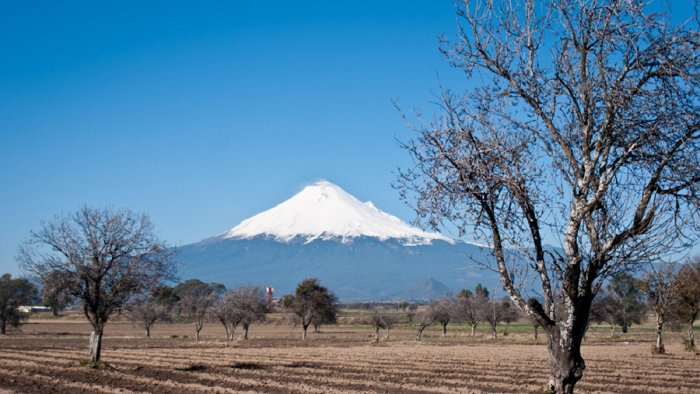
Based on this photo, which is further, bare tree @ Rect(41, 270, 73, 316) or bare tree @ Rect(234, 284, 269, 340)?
bare tree @ Rect(234, 284, 269, 340)

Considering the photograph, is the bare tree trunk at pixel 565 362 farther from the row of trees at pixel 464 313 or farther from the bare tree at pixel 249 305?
the row of trees at pixel 464 313

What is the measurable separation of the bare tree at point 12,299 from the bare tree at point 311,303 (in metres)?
36.7

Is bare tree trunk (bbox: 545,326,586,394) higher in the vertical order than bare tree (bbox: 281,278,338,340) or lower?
higher

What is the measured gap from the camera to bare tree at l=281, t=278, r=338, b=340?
6806 centimetres

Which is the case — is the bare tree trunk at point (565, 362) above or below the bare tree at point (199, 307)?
above

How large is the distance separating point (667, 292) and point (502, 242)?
114ft

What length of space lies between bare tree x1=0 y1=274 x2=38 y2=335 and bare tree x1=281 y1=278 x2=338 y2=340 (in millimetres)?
36667

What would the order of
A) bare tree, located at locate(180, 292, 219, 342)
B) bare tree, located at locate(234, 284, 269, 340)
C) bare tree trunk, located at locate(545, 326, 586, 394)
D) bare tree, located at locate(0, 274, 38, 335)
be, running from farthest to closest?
bare tree, located at locate(0, 274, 38, 335) → bare tree, located at locate(180, 292, 219, 342) → bare tree, located at locate(234, 284, 269, 340) → bare tree trunk, located at locate(545, 326, 586, 394)

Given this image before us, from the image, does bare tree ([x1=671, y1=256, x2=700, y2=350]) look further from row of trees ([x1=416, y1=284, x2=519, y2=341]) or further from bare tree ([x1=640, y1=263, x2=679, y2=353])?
row of trees ([x1=416, y1=284, x2=519, y2=341])

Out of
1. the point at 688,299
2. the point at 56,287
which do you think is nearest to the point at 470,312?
the point at 688,299

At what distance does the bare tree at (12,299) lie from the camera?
67.7 meters

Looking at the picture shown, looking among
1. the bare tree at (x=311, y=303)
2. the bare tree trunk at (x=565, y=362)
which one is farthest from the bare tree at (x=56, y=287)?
the bare tree at (x=311, y=303)

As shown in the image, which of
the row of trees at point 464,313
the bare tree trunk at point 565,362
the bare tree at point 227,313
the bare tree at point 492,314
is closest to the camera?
the bare tree trunk at point 565,362

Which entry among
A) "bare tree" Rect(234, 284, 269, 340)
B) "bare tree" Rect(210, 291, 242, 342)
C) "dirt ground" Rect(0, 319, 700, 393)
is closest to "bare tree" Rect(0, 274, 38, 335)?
"bare tree" Rect(210, 291, 242, 342)
